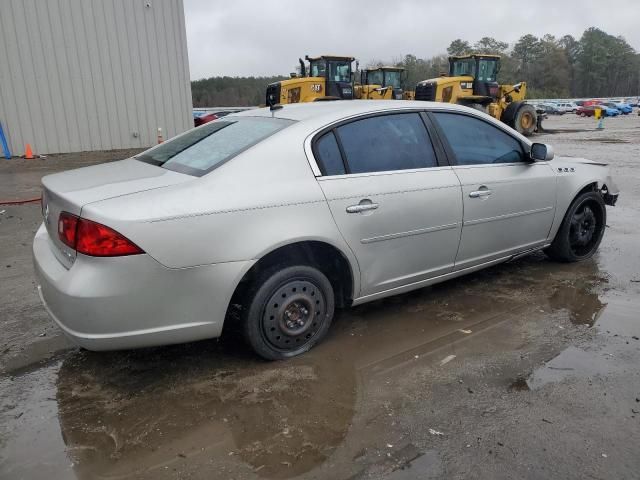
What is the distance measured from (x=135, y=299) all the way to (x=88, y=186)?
0.76 m

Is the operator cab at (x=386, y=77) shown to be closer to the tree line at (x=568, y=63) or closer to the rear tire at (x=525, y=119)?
the rear tire at (x=525, y=119)

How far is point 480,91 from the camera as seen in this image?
2055 centimetres

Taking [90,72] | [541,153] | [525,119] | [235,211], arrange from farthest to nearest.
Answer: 1. [525,119]
2. [90,72]
3. [541,153]
4. [235,211]

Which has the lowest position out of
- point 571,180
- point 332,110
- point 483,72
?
point 571,180

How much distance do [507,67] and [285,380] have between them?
91236 mm

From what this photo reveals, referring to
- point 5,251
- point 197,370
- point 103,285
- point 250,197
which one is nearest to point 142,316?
point 103,285

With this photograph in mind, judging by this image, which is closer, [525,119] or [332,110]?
[332,110]

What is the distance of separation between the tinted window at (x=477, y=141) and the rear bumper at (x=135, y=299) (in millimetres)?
1973

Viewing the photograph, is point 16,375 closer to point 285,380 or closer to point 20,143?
point 285,380

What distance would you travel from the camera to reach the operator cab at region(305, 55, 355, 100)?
19.0m

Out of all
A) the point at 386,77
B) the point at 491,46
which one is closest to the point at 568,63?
the point at 491,46

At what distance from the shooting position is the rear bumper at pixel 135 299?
99.7 inches

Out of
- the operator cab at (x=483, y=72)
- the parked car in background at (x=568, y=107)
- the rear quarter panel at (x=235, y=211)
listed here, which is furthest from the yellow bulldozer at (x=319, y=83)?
the parked car in background at (x=568, y=107)

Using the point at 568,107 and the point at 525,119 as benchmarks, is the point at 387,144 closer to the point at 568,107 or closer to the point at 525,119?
the point at 525,119
